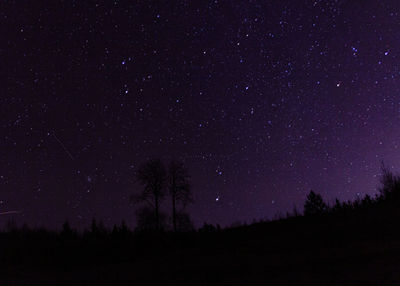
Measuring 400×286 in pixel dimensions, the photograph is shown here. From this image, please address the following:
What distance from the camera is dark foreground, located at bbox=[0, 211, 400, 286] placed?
253 inches

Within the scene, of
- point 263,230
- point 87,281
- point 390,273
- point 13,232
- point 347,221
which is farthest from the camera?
point 13,232

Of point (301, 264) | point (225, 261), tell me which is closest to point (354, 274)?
point (301, 264)

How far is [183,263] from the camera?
343 inches

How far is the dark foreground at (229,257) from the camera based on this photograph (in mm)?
6422

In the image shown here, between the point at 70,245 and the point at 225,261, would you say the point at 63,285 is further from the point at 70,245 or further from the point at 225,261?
the point at 70,245

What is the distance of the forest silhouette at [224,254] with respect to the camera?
256 inches

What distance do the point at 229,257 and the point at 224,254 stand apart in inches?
28.8

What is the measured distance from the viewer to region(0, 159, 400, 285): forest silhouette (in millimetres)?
6499

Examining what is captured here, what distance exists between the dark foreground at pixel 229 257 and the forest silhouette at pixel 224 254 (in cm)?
2

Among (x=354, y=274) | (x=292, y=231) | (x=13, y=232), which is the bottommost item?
(x=354, y=274)

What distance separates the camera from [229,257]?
9.20 meters

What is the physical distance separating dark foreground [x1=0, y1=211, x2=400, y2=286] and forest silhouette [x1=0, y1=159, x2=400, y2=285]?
0.07 ft

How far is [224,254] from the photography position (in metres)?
9.90

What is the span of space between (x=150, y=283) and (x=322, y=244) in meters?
6.34
